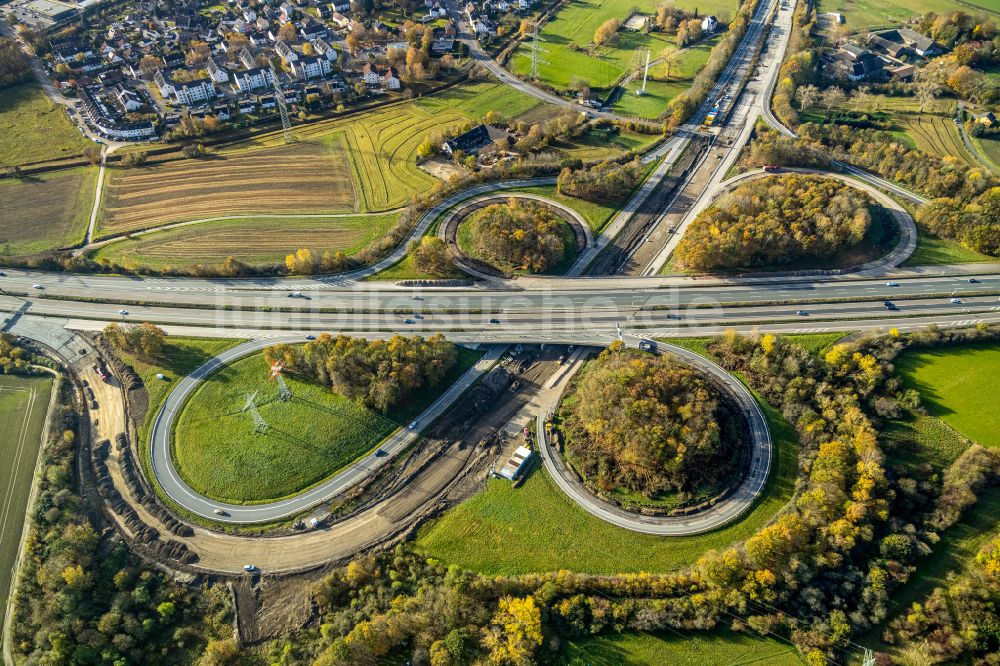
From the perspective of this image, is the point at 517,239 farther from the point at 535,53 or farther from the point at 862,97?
the point at 862,97

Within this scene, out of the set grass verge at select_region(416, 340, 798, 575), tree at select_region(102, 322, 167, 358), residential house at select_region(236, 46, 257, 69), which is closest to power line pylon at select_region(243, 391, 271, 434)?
tree at select_region(102, 322, 167, 358)

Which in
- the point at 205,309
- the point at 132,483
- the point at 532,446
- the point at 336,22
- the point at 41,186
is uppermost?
the point at 336,22

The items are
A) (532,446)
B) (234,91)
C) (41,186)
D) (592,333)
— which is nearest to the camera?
(532,446)

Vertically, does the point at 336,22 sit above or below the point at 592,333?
above

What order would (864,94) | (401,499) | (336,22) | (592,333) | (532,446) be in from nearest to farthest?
1. (401,499)
2. (532,446)
3. (592,333)
4. (864,94)
5. (336,22)

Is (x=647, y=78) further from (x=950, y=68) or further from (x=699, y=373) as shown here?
(x=699, y=373)

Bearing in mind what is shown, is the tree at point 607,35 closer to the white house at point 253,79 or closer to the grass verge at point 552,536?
the white house at point 253,79

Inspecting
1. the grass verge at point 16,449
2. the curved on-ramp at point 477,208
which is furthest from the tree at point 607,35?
the grass verge at point 16,449

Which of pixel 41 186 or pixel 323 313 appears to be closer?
pixel 323 313

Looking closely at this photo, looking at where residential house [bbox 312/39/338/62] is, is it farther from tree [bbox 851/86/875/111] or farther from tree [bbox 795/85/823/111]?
tree [bbox 851/86/875/111]

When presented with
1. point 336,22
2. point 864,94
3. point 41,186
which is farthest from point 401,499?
point 336,22
